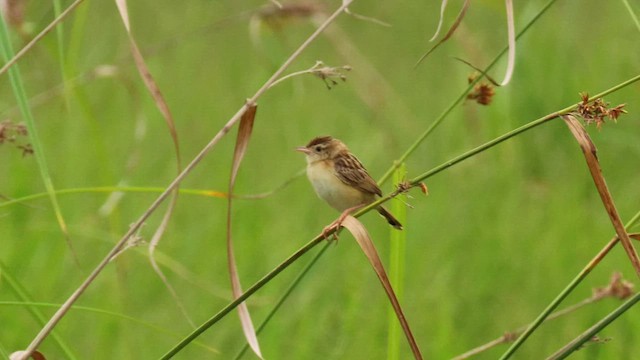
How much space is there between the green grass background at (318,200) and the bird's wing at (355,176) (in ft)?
1.59

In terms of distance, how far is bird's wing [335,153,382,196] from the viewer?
12.6 ft

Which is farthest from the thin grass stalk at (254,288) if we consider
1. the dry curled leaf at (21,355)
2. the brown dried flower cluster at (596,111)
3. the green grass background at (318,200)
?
the green grass background at (318,200)

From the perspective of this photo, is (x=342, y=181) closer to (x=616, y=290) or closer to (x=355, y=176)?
(x=355, y=176)

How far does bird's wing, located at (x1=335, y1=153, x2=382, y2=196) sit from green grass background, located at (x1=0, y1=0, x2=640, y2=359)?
0.49 meters

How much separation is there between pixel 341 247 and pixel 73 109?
1.95m

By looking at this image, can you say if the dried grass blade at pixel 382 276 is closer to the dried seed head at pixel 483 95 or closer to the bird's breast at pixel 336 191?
the dried seed head at pixel 483 95

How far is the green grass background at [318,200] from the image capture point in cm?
435

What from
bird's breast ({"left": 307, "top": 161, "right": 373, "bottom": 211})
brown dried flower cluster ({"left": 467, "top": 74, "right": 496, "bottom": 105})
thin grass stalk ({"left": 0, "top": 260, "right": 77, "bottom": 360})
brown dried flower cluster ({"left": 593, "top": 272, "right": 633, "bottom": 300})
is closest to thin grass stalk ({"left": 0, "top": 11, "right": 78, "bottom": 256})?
thin grass stalk ({"left": 0, "top": 260, "right": 77, "bottom": 360})

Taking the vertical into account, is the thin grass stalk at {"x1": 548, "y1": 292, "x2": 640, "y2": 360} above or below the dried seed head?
below

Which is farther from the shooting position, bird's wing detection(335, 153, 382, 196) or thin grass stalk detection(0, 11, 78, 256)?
bird's wing detection(335, 153, 382, 196)

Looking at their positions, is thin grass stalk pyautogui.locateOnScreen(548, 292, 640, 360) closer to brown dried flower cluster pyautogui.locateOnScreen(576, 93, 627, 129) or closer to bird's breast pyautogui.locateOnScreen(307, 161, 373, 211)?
brown dried flower cluster pyautogui.locateOnScreen(576, 93, 627, 129)

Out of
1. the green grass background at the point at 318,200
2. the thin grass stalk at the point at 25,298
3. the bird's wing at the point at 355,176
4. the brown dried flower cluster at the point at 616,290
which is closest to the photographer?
the thin grass stalk at the point at 25,298

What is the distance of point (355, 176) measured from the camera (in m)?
3.87

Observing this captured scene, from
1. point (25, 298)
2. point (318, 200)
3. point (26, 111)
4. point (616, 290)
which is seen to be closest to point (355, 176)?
point (616, 290)
